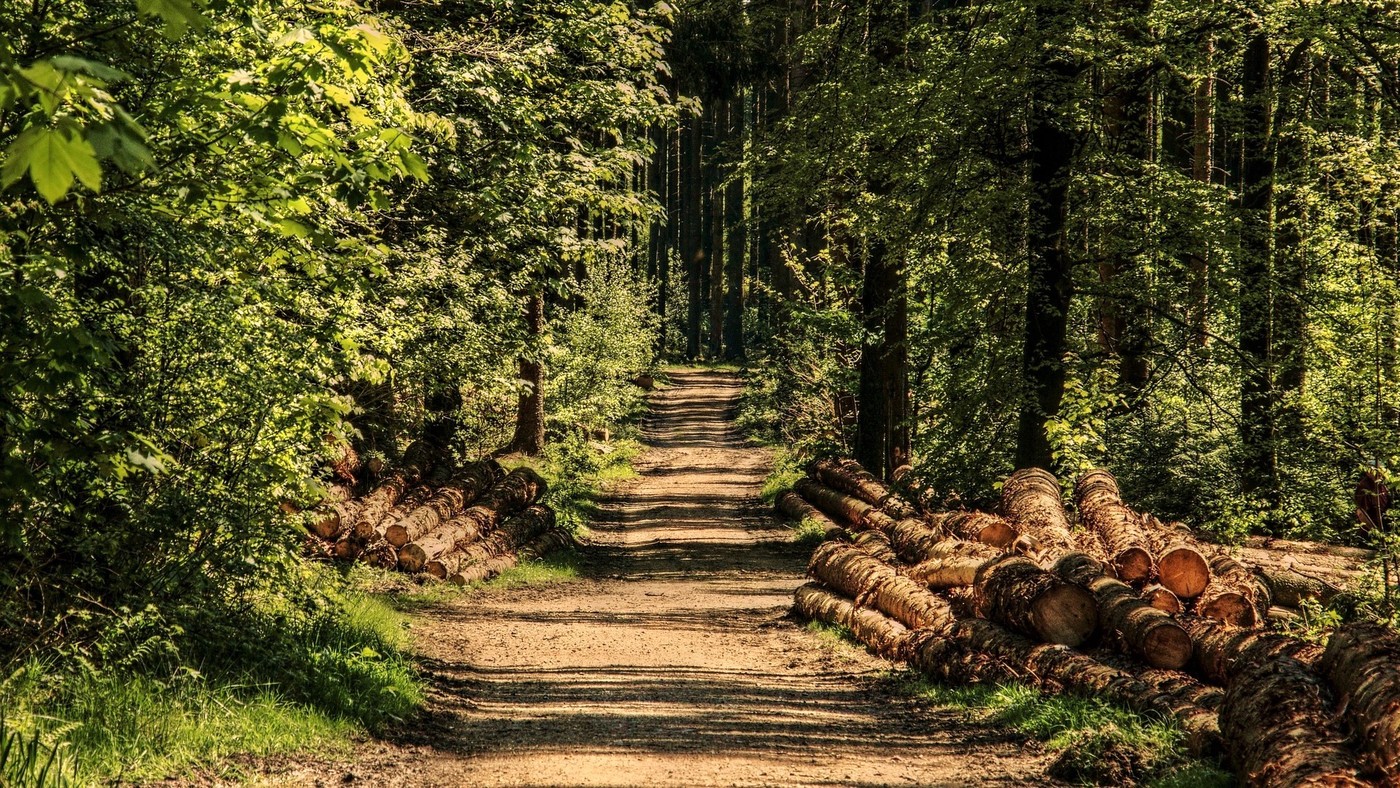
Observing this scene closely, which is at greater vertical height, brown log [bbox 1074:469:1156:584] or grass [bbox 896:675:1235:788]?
brown log [bbox 1074:469:1156:584]

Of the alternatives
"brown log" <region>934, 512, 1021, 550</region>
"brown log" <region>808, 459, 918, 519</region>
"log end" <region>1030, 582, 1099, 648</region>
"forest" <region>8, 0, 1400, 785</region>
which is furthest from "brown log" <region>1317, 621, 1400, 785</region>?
"brown log" <region>808, 459, 918, 519</region>

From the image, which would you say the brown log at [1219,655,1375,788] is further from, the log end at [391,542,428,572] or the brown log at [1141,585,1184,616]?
the log end at [391,542,428,572]

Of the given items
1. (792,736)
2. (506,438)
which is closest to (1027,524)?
(792,736)

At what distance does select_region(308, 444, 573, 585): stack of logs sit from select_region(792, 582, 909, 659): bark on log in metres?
4.46

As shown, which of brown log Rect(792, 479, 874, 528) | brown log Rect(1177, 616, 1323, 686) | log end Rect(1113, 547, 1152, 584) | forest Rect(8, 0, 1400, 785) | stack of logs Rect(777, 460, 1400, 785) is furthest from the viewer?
brown log Rect(792, 479, 874, 528)

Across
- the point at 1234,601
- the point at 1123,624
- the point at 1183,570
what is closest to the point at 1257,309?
the point at 1183,570

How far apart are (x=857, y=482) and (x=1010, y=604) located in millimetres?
9738

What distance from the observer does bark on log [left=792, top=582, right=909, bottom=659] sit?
10.2 meters

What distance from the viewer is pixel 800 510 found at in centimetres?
2083

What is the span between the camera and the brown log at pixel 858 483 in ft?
53.1

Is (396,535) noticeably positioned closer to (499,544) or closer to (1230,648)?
(499,544)

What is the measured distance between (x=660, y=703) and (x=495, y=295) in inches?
331

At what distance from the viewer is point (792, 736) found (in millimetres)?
7359

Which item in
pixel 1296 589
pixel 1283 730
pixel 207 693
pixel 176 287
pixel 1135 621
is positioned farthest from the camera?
pixel 1296 589
